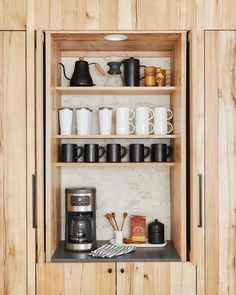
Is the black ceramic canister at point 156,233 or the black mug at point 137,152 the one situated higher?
the black mug at point 137,152

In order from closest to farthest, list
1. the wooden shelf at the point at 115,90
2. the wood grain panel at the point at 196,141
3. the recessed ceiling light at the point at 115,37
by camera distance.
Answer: the wood grain panel at the point at 196,141 < the recessed ceiling light at the point at 115,37 < the wooden shelf at the point at 115,90

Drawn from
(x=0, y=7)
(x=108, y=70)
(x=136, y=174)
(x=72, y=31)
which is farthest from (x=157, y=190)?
(x=0, y=7)

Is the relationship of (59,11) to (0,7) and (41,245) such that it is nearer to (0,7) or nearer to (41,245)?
(0,7)

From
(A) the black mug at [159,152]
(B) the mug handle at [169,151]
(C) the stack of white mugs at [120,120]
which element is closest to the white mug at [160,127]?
(C) the stack of white mugs at [120,120]

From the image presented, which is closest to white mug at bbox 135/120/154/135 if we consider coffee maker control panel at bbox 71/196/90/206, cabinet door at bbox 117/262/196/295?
coffee maker control panel at bbox 71/196/90/206

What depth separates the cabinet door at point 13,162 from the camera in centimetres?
258

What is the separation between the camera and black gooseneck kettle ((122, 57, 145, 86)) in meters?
2.88

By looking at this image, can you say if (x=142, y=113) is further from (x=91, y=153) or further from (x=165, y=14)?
(x=165, y=14)

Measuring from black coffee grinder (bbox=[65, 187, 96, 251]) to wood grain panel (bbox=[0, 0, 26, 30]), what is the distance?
3.22 feet

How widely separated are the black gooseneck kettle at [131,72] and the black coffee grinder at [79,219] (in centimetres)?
69

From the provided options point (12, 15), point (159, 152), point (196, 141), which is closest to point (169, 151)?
point (159, 152)

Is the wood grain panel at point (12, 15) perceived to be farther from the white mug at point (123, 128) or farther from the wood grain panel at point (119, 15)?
the white mug at point (123, 128)

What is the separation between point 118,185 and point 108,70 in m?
0.75

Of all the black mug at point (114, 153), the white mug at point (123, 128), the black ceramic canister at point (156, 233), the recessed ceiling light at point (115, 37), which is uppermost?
the recessed ceiling light at point (115, 37)
